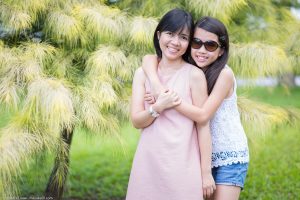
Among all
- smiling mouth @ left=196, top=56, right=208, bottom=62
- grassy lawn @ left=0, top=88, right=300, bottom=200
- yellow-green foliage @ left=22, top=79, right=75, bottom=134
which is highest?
smiling mouth @ left=196, top=56, right=208, bottom=62

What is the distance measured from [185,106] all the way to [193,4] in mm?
922

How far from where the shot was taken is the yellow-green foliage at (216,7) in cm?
222

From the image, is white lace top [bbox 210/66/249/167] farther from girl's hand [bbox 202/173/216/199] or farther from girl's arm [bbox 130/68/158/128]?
girl's arm [bbox 130/68/158/128]

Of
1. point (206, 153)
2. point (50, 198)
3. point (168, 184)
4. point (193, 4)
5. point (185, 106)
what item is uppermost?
point (193, 4)

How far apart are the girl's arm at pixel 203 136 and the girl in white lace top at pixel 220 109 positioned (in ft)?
0.04

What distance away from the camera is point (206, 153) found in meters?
1.55

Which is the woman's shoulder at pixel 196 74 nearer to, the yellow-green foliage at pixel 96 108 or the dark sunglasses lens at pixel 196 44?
the dark sunglasses lens at pixel 196 44

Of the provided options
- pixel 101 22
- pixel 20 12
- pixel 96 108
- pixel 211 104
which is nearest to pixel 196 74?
pixel 211 104

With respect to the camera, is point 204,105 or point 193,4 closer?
point 204,105

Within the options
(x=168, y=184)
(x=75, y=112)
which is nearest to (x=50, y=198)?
(x=75, y=112)

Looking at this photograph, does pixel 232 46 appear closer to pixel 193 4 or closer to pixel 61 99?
pixel 193 4

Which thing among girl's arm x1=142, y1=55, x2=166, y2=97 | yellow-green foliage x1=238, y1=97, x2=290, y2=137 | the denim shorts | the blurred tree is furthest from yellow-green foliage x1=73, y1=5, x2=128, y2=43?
the denim shorts

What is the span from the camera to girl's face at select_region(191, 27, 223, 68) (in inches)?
63.8

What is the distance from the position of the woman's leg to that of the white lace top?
0.08m
